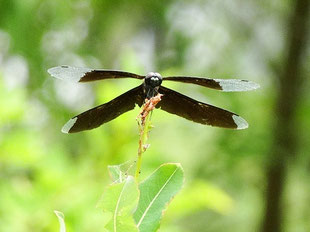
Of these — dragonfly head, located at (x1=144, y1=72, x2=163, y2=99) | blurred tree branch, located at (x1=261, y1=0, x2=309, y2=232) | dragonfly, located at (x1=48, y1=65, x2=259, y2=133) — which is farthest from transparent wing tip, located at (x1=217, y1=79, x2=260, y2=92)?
blurred tree branch, located at (x1=261, y1=0, x2=309, y2=232)

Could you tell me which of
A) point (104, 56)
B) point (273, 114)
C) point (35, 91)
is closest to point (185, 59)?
point (104, 56)

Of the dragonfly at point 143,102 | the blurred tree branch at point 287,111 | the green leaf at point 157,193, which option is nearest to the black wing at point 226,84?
the dragonfly at point 143,102

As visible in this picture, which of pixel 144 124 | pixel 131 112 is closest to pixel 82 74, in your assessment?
pixel 144 124

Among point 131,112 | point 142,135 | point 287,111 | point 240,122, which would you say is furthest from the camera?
point 287,111

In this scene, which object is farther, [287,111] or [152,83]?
[287,111]

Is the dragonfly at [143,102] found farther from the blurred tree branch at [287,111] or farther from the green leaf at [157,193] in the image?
the blurred tree branch at [287,111]

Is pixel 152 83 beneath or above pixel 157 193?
above

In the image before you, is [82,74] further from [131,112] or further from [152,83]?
[131,112]
